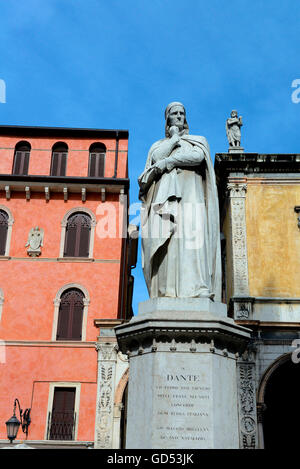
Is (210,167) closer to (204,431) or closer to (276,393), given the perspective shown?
(204,431)

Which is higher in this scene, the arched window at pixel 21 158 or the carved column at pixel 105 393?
the arched window at pixel 21 158

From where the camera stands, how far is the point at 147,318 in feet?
19.1

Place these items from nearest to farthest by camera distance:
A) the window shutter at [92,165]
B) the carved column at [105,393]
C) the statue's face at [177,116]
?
the statue's face at [177,116] → the carved column at [105,393] → the window shutter at [92,165]

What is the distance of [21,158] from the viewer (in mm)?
26203

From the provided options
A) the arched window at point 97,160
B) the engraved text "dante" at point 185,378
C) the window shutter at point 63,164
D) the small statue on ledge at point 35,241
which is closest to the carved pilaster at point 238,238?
the arched window at point 97,160

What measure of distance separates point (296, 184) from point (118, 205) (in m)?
7.49

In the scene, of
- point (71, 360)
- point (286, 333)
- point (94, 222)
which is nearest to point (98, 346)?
point (71, 360)

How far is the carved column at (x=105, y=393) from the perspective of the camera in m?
20.6

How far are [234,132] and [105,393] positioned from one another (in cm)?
1103

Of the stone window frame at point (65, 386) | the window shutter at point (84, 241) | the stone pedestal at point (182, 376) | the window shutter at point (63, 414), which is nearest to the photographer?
the stone pedestal at point (182, 376)

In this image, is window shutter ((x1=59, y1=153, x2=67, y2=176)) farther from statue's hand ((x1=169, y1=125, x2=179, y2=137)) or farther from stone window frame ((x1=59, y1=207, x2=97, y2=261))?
statue's hand ((x1=169, y1=125, x2=179, y2=137))

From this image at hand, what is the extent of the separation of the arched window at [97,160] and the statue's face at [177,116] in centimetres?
1858

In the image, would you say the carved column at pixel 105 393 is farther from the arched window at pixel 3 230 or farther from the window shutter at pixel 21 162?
the window shutter at pixel 21 162

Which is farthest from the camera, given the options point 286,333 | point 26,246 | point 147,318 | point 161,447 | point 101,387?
point 26,246
